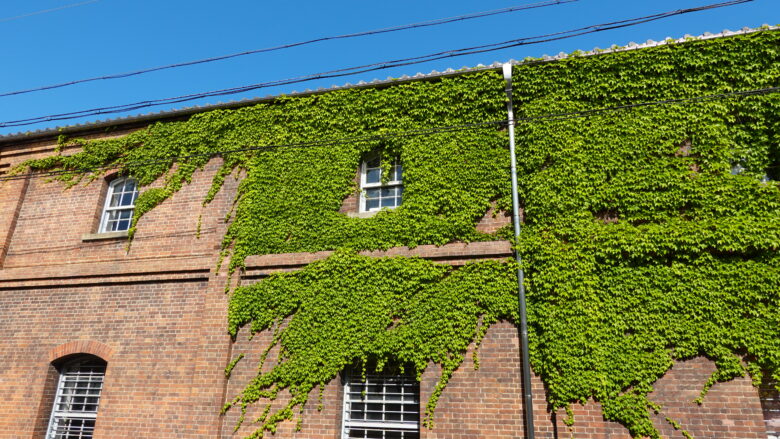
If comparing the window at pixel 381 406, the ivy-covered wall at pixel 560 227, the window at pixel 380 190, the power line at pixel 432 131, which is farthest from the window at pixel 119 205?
the window at pixel 381 406

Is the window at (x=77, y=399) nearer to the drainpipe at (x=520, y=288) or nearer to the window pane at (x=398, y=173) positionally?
the window pane at (x=398, y=173)

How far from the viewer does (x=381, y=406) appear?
8.08 m

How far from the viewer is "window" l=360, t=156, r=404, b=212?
927 cm

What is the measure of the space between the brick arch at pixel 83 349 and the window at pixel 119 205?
2396 millimetres

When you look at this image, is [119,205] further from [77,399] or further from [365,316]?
[365,316]

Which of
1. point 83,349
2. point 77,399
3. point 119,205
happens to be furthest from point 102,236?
point 77,399

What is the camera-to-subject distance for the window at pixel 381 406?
310 inches

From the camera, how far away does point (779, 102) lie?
7578 millimetres

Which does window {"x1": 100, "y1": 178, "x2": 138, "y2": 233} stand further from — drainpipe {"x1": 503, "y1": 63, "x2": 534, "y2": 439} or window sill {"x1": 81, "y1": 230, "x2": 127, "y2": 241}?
drainpipe {"x1": 503, "y1": 63, "x2": 534, "y2": 439}

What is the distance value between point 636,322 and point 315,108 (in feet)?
22.3

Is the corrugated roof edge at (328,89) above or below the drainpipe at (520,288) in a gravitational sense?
above

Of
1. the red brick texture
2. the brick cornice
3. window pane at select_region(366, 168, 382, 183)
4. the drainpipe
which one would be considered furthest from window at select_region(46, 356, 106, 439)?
the drainpipe

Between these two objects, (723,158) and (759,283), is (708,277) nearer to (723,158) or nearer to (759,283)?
(759,283)

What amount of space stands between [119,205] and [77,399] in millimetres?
4001
